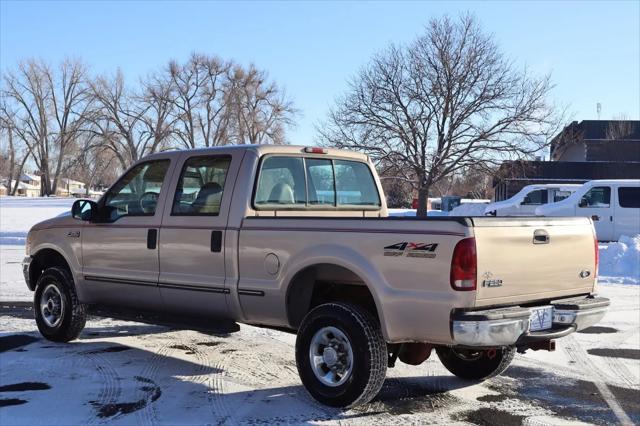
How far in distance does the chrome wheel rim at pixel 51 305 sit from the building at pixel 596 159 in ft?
102

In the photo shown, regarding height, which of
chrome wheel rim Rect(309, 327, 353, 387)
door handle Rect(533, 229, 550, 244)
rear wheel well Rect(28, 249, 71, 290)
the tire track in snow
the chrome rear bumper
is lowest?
the tire track in snow

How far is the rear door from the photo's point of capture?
17.8 metres

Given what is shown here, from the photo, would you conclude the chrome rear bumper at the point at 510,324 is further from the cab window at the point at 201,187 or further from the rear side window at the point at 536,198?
the rear side window at the point at 536,198

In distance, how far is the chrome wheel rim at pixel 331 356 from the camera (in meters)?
4.93

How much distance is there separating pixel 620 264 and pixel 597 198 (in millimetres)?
4670

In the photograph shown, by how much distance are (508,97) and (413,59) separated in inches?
163

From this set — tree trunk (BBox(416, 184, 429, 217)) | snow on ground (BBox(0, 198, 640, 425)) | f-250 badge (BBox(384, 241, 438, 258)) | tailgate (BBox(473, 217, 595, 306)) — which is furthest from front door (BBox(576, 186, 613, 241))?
f-250 badge (BBox(384, 241, 438, 258))

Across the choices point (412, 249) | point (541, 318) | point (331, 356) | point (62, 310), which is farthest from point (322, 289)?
point (62, 310)

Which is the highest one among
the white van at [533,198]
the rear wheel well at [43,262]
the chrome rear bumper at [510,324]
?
the white van at [533,198]

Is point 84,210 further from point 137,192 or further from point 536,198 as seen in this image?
point 536,198

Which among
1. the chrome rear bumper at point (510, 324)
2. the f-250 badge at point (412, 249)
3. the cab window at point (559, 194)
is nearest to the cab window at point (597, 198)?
the cab window at point (559, 194)

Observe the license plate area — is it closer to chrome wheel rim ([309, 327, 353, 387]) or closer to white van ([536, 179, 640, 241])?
chrome wheel rim ([309, 327, 353, 387])

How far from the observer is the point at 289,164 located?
20.1ft

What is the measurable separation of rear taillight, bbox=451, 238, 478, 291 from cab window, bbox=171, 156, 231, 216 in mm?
2291
